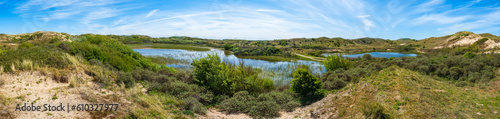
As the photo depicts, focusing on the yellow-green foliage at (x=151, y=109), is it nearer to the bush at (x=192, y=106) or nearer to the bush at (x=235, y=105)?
the bush at (x=192, y=106)

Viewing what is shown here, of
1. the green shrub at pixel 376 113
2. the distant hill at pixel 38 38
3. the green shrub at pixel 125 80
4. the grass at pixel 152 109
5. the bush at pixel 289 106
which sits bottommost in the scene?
the bush at pixel 289 106

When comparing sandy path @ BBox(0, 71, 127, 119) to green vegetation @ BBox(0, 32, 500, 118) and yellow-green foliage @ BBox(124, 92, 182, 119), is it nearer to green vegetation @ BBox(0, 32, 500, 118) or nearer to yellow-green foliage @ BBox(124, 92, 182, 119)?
green vegetation @ BBox(0, 32, 500, 118)

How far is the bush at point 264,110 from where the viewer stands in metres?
12.9

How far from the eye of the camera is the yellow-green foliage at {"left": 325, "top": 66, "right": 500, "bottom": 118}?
26.8 feet

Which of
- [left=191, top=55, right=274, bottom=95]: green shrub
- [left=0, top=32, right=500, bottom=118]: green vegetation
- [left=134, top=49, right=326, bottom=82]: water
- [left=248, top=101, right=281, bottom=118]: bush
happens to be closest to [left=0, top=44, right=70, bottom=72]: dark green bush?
[left=0, top=32, right=500, bottom=118]: green vegetation

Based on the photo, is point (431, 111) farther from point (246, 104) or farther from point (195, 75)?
point (195, 75)

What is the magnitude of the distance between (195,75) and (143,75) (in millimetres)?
4722

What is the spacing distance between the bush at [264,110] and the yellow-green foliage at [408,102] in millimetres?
3508

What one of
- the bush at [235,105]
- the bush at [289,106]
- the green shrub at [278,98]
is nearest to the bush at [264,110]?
the bush at [235,105]

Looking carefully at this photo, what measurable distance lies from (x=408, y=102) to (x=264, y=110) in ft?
25.1

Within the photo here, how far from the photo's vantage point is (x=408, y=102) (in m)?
9.27

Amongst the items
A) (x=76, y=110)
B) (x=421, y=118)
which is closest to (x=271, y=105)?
(x=421, y=118)

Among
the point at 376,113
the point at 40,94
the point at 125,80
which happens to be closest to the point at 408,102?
the point at 376,113

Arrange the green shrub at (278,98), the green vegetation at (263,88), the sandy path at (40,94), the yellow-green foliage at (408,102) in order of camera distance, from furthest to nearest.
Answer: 1. the green shrub at (278,98)
2. the green vegetation at (263,88)
3. the yellow-green foliage at (408,102)
4. the sandy path at (40,94)
